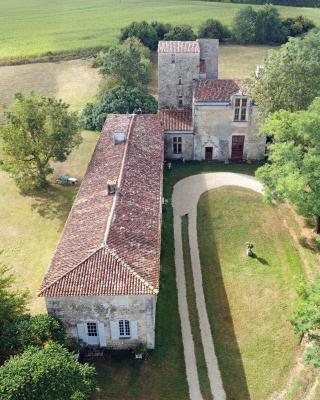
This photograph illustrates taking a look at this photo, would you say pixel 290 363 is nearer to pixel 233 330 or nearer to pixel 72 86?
pixel 233 330

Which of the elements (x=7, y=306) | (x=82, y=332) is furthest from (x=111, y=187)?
(x=7, y=306)

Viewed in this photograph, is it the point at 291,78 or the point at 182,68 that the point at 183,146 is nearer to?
the point at 182,68

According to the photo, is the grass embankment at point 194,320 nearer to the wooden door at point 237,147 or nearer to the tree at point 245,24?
the wooden door at point 237,147

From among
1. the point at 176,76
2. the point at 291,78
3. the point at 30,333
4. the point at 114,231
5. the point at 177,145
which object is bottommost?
the point at 177,145

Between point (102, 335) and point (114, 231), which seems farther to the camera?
point (114, 231)

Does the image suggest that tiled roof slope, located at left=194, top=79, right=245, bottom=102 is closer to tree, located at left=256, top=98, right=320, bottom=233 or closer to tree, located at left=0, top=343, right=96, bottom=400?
tree, located at left=256, top=98, right=320, bottom=233

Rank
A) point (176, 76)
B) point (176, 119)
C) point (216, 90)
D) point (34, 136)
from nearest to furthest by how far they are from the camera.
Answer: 1. point (34, 136)
2. point (216, 90)
3. point (176, 119)
4. point (176, 76)

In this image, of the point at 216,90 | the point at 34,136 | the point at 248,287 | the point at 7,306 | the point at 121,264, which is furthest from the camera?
the point at 216,90
